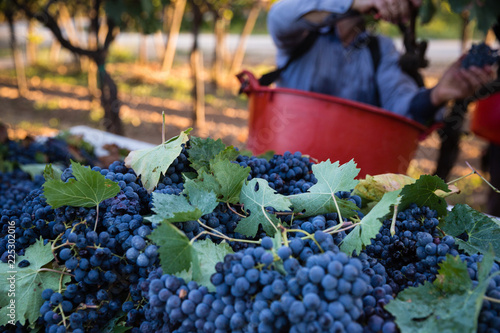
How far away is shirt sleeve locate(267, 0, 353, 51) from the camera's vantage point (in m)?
1.66

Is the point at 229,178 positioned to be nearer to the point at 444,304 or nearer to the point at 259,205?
the point at 259,205

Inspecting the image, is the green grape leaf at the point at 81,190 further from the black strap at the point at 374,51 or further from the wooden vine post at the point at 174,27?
the wooden vine post at the point at 174,27

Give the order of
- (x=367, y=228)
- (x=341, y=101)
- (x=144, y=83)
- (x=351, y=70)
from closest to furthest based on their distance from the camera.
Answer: (x=367, y=228) → (x=341, y=101) → (x=351, y=70) → (x=144, y=83)

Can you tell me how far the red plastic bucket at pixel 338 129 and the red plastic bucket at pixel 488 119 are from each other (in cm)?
68

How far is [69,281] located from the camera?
726 mm

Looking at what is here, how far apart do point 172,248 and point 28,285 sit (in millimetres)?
328

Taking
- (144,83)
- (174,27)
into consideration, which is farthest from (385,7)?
(144,83)

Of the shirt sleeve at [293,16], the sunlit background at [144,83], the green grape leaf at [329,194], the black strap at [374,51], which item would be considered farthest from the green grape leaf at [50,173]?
the sunlit background at [144,83]

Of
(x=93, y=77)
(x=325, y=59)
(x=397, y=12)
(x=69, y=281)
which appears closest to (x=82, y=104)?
(x=93, y=77)

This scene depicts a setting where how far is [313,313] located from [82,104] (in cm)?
666

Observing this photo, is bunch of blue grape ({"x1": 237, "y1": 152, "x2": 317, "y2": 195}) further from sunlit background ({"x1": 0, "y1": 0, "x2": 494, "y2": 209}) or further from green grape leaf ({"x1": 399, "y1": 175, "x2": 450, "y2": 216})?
sunlit background ({"x1": 0, "y1": 0, "x2": 494, "y2": 209})

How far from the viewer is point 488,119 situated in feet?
6.89

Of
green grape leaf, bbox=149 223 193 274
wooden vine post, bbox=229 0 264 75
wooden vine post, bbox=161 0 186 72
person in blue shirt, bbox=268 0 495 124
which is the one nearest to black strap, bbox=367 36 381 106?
person in blue shirt, bbox=268 0 495 124

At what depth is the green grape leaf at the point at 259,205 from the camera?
75 centimetres
